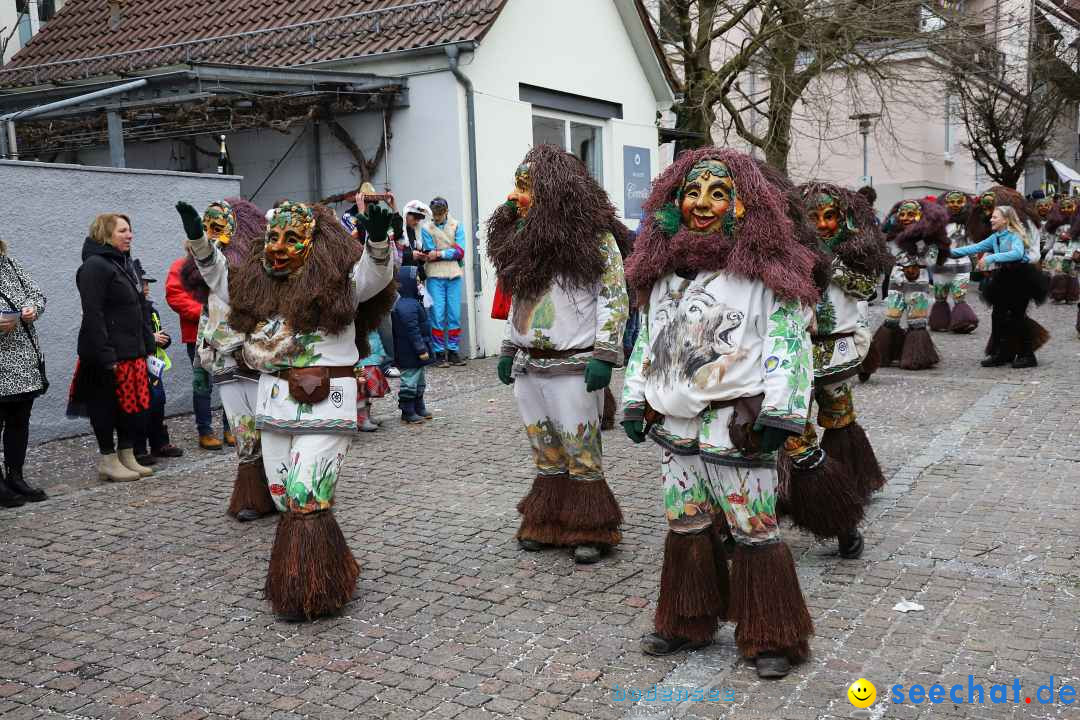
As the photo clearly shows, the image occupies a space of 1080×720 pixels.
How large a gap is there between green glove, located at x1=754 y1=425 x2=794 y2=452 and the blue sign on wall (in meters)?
13.2

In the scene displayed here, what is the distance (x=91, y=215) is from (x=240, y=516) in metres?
4.49

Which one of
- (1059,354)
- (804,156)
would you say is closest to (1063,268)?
(1059,354)

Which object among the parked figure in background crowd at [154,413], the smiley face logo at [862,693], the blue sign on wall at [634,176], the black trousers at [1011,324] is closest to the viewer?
the smiley face logo at [862,693]

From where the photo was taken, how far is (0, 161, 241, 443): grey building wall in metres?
9.00

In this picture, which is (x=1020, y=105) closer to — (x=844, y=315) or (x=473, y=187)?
(x=473, y=187)

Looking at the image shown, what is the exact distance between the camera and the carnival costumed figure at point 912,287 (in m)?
12.0

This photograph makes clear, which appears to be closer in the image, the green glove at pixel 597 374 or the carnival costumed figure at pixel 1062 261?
the green glove at pixel 597 374

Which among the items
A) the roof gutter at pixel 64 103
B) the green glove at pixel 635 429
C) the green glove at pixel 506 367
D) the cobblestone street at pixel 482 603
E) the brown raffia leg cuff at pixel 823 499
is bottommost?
the cobblestone street at pixel 482 603

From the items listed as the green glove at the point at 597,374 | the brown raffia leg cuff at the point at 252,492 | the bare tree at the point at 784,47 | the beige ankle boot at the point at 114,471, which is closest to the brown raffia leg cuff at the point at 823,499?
the green glove at the point at 597,374

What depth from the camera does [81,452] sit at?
8711mm

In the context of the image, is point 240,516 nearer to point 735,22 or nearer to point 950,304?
point 950,304

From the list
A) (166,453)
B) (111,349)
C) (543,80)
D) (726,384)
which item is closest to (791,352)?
(726,384)

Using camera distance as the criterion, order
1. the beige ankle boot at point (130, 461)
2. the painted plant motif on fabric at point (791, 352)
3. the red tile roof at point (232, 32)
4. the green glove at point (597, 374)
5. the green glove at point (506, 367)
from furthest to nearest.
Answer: the red tile roof at point (232, 32), the beige ankle boot at point (130, 461), the green glove at point (506, 367), the green glove at point (597, 374), the painted plant motif on fabric at point (791, 352)

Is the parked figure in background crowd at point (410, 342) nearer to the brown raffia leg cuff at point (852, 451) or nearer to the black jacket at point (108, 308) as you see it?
the black jacket at point (108, 308)
